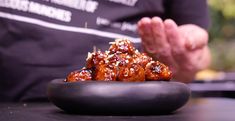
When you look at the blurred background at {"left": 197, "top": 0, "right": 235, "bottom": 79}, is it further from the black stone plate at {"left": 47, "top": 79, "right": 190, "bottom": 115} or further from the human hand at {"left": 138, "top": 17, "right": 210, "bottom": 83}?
the black stone plate at {"left": 47, "top": 79, "right": 190, "bottom": 115}

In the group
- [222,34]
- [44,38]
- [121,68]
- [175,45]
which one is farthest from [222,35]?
[121,68]

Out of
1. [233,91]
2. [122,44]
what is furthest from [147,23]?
[233,91]

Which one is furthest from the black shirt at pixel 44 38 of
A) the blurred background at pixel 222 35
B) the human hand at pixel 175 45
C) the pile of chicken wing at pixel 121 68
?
the blurred background at pixel 222 35

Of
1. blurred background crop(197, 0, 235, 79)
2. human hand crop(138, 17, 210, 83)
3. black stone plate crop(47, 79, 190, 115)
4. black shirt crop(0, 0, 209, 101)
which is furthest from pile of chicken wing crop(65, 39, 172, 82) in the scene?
blurred background crop(197, 0, 235, 79)

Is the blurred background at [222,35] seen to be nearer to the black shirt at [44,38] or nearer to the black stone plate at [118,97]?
the black shirt at [44,38]

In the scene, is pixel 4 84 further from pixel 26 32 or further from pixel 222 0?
pixel 222 0

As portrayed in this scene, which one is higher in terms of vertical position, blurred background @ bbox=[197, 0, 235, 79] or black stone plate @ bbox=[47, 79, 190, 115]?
blurred background @ bbox=[197, 0, 235, 79]
